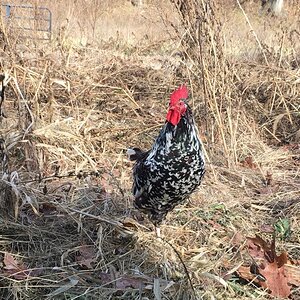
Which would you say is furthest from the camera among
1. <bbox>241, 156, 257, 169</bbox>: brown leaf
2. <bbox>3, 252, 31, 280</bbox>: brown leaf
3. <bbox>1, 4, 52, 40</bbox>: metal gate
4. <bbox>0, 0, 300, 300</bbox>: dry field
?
<bbox>241, 156, 257, 169</bbox>: brown leaf

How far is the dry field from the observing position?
2637 millimetres

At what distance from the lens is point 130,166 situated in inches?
167

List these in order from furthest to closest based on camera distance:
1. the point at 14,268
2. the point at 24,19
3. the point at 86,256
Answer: the point at 24,19, the point at 86,256, the point at 14,268

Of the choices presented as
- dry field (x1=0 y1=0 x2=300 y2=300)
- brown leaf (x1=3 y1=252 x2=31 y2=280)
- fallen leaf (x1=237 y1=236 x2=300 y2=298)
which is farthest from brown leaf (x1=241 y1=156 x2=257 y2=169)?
brown leaf (x1=3 y1=252 x2=31 y2=280)

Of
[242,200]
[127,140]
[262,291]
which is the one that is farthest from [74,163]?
[262,291]

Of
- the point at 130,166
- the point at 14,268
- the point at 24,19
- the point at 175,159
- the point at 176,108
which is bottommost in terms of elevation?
the point at 14,268

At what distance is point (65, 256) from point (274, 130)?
10.1 feet

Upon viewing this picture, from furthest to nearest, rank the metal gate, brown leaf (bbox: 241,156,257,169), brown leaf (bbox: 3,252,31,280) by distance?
brown leaf (bbox: 241,156,257,169) → the metal gate → brown leaf (bbox: 3,252,31,280)

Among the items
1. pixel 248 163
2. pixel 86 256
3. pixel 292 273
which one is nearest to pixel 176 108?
pixel 86 256

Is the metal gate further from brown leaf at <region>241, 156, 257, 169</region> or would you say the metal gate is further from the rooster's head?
brown leaf at <region>241, 156, 257, 169</region>

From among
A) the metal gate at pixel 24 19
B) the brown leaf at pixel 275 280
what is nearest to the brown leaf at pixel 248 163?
the brown leaf at pixel 275 280

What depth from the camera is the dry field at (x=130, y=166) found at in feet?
8.65

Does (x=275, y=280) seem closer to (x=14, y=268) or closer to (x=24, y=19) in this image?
(x=14, y=268)

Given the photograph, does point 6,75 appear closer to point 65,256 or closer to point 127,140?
point 65,256
